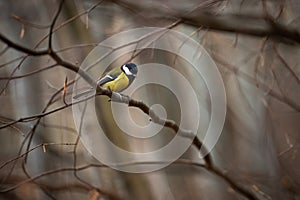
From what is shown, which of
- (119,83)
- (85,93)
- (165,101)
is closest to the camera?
(85,93)

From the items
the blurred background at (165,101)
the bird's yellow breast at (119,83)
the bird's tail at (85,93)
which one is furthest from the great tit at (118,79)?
the bird's tail at (85,93)

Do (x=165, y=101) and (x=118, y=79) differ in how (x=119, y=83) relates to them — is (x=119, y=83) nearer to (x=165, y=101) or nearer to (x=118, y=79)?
(x=118, y=79)

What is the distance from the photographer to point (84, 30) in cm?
283

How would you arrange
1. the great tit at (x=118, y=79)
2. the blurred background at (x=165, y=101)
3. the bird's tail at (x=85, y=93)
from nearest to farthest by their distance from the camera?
the bird's tail at (x=85, y=93)
the blurred background at (x=165, y=101)
the great tit at (x=118, y=79)

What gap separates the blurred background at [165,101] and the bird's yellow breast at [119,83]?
178 millimetres

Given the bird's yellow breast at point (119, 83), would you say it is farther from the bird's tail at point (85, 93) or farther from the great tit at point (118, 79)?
the bird's tail at point (85, 93)

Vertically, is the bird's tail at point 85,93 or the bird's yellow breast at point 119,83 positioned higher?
the bird's tail at point 85,93

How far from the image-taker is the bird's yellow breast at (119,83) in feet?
7.25

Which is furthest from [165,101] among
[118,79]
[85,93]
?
→ [85,93]

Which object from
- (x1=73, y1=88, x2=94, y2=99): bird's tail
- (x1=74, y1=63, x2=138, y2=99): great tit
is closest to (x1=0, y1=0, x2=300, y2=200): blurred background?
(x1=73, y1=88, x2=94, y2=99): bird's tail

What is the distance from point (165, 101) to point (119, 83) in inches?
57.6

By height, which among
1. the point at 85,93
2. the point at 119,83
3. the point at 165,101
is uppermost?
the point at 85,93

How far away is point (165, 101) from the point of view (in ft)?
12.1

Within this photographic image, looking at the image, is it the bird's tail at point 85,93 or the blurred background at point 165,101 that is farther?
the blurred background at point 165,101
